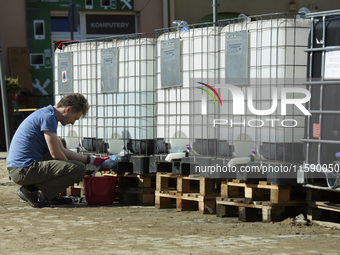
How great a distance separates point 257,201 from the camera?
5.58m

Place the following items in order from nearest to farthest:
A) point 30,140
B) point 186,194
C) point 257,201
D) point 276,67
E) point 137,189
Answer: point 276,67 < point 257,201 < point 186,194 < point 30,140 < point 137,189

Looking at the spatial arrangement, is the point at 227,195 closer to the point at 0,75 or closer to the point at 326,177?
the point at 326,177

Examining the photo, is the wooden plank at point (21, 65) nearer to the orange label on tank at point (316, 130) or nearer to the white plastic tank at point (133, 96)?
the white plastic tank at point (133, 96)

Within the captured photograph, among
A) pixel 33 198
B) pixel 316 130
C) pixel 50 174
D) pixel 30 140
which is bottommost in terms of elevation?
pixel 33 198

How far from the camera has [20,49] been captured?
622 inches

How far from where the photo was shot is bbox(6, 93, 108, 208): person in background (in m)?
6.41

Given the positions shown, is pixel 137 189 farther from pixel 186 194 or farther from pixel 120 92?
pixel 120 92

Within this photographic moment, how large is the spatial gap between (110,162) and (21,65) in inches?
385

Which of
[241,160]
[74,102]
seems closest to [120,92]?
[74,102]

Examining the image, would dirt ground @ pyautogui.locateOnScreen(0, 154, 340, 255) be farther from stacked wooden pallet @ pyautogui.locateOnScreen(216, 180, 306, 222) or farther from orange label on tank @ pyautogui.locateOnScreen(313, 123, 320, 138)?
orange label on tank @ pyautogui.locateOnScreen(313, 123, 320, 138)

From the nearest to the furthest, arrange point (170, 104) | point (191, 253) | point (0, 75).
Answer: point (191, 253)
point (170, 104)
point (0, 75)

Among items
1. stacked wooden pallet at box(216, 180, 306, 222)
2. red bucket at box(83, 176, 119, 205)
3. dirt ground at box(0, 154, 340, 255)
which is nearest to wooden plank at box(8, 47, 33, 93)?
red bucket at box(83, 176, 119, 205)

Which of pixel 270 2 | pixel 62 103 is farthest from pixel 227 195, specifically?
pixel 270 2

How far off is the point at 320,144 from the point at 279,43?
1.05 m
